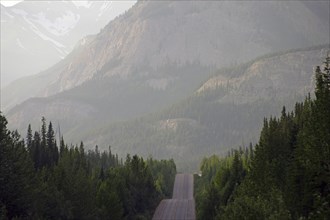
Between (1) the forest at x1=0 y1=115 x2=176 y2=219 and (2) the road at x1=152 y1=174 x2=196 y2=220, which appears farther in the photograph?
(2) the road at x1=152 y1=174 x2=196 y2=220

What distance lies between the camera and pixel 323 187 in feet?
185

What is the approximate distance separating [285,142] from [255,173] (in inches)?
422

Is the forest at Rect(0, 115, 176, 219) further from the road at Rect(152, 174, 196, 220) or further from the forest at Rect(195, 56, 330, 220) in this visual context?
the forest at Rect(195, 56, 330, 220)

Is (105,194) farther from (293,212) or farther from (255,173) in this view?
(293,212)

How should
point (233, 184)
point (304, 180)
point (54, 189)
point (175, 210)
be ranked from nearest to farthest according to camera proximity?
point (304, 180) → point (54, 189) → point (233, 184) → point (175, 210)

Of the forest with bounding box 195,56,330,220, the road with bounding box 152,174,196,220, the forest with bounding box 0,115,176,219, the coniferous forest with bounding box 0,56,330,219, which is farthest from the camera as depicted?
the road with bounding box 152,174,196,220

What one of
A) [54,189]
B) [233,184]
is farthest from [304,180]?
[233,184]

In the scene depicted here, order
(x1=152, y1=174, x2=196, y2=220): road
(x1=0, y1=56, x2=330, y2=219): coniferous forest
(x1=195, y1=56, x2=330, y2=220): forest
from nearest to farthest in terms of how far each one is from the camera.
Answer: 1. (x1=195, y1=56, x2=330, y2=220): forest
2. (x1=0, y1=56, x2=330, y2=219): coniferous forest
3. (x1=152, y1=174, x2=196, y2=220): road

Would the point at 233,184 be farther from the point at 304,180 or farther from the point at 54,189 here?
the point at 304,180

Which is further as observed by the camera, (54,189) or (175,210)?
(175,210)

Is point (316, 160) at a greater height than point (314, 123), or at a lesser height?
lesser

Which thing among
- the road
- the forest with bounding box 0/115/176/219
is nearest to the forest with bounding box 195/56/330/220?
the forest with bounding box 0/115/176/219

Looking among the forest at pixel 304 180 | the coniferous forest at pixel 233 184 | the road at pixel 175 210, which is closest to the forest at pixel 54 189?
the coniferous forest at pixel 233 184

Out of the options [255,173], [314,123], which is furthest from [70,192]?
[314,123]
